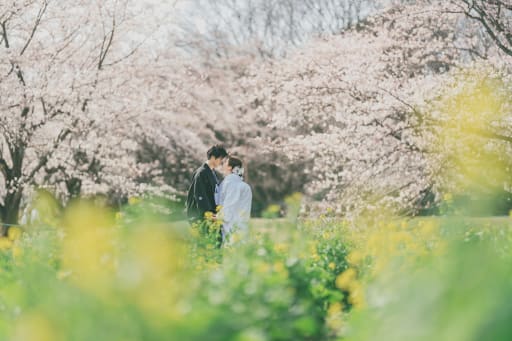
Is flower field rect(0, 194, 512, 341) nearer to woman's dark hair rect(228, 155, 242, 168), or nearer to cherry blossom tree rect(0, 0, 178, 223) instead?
woman's dark hair rect(228, 155, 242, 168)

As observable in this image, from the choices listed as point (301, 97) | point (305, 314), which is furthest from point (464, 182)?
point (305, 314)

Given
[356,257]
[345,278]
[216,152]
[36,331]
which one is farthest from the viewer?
[216,152]

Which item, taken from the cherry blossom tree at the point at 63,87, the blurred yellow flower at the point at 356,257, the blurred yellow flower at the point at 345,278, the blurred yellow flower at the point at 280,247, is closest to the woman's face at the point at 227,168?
the blurred yellow flower at the point at 356,257

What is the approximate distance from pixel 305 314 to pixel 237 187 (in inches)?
187

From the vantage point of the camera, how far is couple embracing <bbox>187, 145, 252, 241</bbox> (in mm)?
7633

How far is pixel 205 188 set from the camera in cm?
780

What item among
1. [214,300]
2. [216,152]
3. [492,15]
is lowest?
[214,300]

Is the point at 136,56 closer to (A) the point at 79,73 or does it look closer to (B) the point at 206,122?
(A) the point at 79,73

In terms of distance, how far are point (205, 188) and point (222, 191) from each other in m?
0.19

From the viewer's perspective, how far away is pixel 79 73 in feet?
44.2

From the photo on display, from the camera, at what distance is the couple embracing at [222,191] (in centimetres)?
763

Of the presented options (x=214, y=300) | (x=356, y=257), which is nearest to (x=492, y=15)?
(x=356, y=257)

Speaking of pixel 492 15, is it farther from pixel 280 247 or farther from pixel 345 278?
pixel 345 278

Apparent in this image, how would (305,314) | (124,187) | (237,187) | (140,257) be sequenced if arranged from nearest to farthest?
(140,257)
(305,314)
(237,187)
(124,187)
